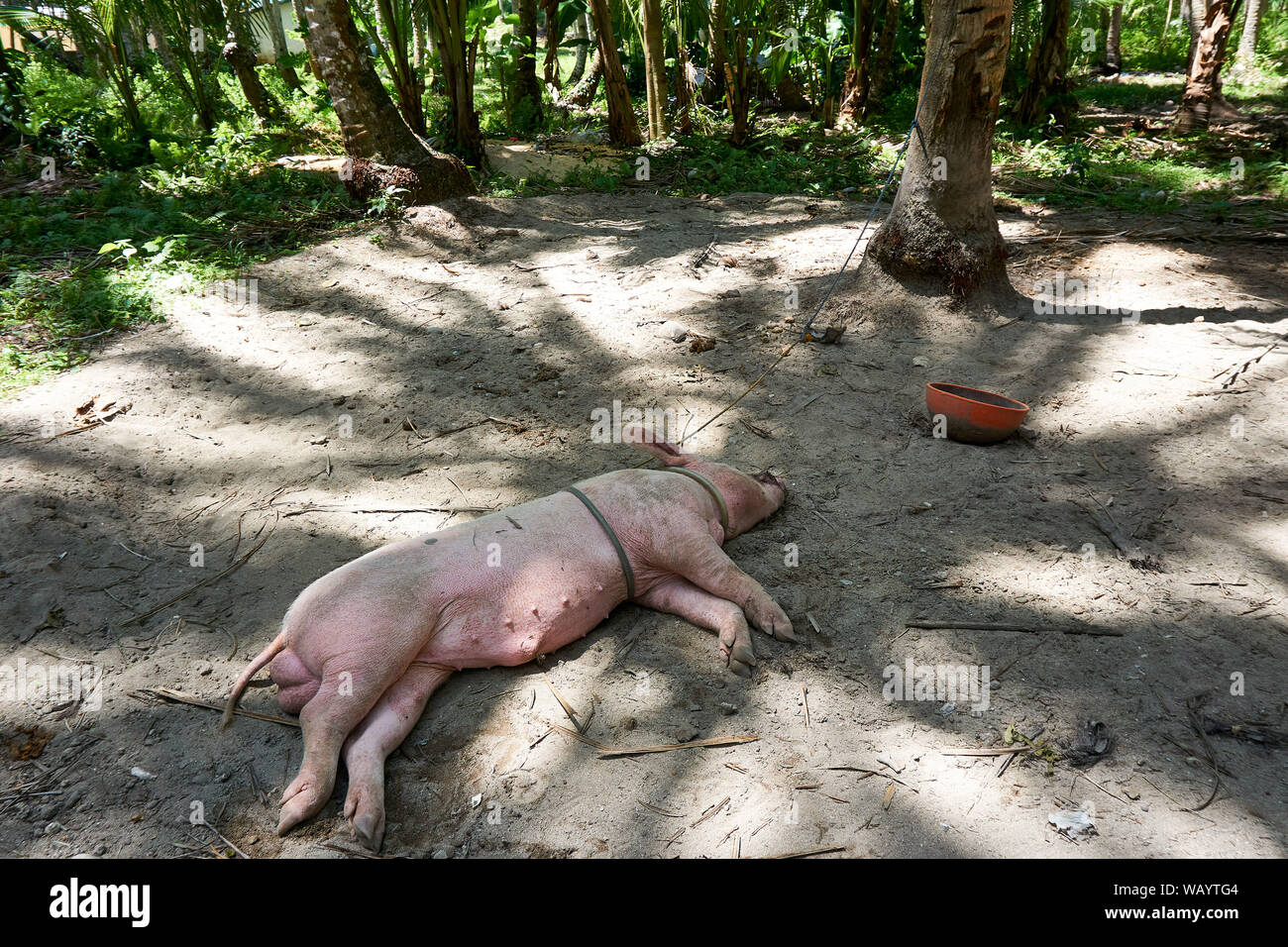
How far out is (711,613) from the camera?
3410mm

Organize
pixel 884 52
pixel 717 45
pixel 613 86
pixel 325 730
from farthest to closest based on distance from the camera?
pixel 884 52 → pixel 717 45 → pixel 613 86 → pixel 325 730

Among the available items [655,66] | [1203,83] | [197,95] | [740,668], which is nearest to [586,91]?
[655,66]

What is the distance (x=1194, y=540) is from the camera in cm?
367

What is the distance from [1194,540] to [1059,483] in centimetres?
69

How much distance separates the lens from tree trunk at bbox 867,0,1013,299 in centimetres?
527

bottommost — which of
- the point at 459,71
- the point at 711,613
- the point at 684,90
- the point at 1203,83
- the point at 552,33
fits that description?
the point at 711,613

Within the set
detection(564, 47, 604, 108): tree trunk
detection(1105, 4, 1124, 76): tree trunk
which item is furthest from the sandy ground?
detection(1105, 4, 1124, 76): tree trunk

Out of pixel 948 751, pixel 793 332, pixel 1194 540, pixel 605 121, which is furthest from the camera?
pixel 605 121

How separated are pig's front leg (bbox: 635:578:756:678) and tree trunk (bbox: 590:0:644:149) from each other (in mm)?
9445

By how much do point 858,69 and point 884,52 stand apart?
2.61 feet

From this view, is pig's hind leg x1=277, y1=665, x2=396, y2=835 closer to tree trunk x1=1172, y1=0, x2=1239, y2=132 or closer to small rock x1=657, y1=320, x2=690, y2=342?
small rock x1=657, y1=320, x2=690, y2=342

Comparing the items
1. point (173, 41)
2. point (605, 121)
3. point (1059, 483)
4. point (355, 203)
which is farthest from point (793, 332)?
point (173, 41)

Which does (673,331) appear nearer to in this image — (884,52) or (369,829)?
(369,829)
